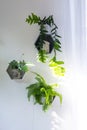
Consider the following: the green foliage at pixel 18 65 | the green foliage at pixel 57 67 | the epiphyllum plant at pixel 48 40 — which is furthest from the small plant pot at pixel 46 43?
the green foliage at pixel 18 65

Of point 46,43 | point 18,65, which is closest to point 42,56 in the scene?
point 46,43

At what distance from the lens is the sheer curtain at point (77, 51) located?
2348mm

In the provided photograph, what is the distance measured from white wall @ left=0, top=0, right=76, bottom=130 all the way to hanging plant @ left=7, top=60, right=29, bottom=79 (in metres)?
0.12

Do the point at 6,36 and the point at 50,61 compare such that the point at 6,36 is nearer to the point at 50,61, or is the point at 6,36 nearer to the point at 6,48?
the point at 6,48

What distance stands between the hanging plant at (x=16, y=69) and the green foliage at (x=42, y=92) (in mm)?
164

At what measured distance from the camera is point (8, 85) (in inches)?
89.3

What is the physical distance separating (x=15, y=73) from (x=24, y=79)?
20 centimetres

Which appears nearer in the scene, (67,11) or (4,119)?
(4,119)

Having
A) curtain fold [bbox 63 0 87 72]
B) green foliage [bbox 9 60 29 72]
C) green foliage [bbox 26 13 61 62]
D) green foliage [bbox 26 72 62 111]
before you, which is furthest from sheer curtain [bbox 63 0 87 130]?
green foliage [bbox 9 60 29 72]

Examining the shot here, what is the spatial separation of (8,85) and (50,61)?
0.49 meters

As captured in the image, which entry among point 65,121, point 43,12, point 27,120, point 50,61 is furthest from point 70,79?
point 43,12

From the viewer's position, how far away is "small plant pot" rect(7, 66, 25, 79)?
212 cm

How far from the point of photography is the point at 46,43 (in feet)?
7.41

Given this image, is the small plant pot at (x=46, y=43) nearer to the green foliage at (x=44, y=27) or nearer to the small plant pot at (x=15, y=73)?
the green foliage at (x=44, y=27)
